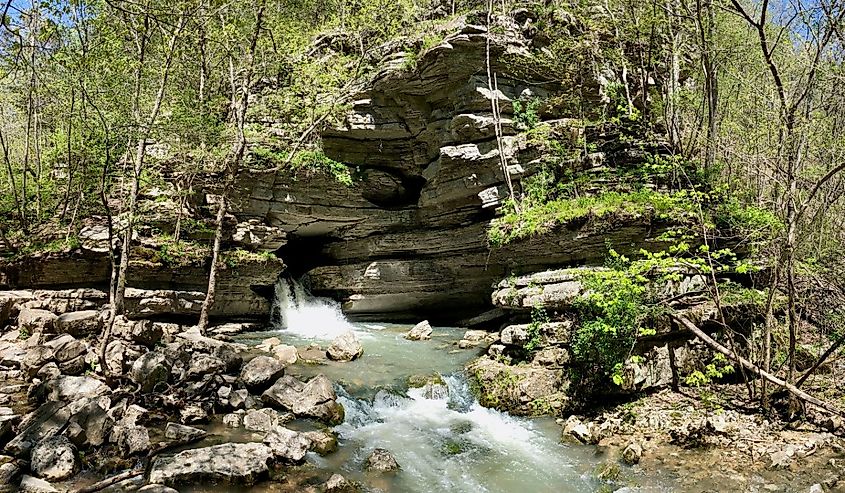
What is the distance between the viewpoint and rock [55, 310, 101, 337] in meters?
12.0

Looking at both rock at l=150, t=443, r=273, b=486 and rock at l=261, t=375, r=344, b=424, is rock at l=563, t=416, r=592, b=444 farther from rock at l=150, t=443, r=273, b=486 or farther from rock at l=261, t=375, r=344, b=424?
rock at l=150, t=443, r=273, b=486

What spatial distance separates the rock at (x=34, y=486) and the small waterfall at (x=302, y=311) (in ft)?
38.1

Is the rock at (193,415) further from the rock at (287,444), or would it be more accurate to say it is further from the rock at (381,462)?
the rock at (381,462)

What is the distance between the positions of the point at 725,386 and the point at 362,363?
27.4 ft

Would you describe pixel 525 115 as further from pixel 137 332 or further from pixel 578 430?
pixel 137 332

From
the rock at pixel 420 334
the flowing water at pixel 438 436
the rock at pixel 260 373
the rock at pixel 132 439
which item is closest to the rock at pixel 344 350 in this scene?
the flowing water at pixel 438 436

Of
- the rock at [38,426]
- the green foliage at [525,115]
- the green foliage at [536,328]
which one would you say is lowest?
the rock at [38,426]

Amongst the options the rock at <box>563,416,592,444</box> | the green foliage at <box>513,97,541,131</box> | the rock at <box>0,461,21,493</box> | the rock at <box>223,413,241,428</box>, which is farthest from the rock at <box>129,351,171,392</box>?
the green foliage at <box>513,97,541,131</box>

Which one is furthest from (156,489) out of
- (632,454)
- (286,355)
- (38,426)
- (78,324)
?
(78,324)

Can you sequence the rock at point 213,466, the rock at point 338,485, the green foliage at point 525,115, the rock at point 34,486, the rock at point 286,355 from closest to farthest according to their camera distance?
the rock at point 34,486 < the rock at point 213,466 < the rock at point 338,485 < the rock at point 286,355 < the green foliage at point 525,115

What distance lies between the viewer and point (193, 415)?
8.42 m

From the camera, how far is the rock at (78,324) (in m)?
12.0

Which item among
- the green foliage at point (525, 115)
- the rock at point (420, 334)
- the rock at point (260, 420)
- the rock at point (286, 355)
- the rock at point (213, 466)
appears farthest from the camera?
the green foliage at point (525, 115)

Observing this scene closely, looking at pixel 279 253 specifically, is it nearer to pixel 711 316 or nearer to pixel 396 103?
pixel 396 103
